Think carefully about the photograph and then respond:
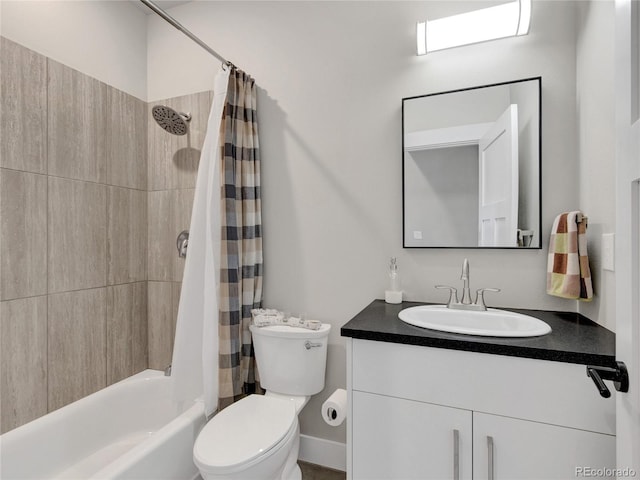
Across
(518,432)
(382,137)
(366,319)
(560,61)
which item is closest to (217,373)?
(366,319)

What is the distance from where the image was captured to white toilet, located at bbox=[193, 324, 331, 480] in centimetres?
123

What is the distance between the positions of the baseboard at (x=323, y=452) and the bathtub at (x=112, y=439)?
1.94 ft

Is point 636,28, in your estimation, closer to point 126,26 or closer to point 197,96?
point 197,96

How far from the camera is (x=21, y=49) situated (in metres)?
1.56

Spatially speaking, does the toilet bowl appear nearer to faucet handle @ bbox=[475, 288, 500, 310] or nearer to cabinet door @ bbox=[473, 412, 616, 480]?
cabinet door @ bbox=[473, 412, 616, 480]

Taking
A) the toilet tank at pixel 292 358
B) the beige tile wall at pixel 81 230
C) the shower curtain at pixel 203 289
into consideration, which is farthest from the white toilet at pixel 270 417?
the beige tile wall at pixel 81 230

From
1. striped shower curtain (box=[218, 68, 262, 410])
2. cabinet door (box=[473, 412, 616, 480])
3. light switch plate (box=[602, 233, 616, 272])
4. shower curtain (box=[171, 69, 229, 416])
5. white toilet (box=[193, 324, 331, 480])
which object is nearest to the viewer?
cabinet door (box=[473, 412, 616, 480])

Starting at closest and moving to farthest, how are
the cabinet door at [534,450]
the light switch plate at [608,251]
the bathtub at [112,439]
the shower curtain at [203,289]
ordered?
the cabinet door at [534,450] < the light switch plate at [608,251] < the bathtub at [112,439] < the shower curtain at [203,289]

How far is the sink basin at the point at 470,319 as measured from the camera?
127cm

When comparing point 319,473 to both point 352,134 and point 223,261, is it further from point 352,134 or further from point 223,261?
point 352,134

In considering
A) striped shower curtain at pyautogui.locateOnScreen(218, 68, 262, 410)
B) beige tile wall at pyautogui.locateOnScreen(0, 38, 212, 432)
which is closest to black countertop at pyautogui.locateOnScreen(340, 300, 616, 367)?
striped shower curtain at pyautogui.locateOnScreen(218, 68, 262, 410)

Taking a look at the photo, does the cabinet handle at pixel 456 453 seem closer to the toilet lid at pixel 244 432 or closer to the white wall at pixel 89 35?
the toilet lid at pixel 244 432

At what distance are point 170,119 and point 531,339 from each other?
6.77 feet

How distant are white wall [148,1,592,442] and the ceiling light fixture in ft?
0.19
